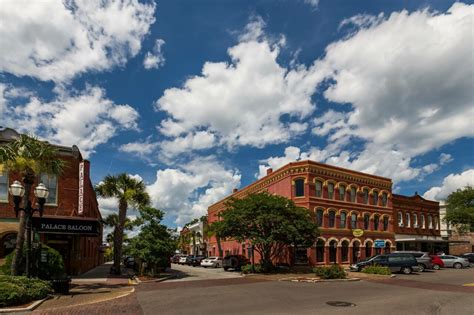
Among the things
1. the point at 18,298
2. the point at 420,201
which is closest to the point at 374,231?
the point at 420,201

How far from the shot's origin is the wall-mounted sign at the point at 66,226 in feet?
76.7

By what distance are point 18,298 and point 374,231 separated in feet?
126

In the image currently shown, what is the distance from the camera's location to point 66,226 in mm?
24047

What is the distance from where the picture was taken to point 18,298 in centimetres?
1373

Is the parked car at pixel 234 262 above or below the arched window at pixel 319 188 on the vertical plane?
below

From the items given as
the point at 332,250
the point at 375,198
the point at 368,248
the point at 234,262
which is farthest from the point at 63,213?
the point at 375,198

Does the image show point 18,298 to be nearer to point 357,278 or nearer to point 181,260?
point 357,278

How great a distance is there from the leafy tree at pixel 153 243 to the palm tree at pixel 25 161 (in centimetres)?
1031

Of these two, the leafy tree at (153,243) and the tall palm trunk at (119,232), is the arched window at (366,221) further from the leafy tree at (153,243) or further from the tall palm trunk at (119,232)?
the tall palm trunk at (119,232)

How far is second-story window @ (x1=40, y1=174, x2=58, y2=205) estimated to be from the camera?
84.4 feet

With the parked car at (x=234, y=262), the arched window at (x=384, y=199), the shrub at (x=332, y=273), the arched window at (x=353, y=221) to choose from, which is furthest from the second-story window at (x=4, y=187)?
the arched window at (x=384, y=199)

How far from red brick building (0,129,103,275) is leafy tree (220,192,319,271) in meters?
10.5

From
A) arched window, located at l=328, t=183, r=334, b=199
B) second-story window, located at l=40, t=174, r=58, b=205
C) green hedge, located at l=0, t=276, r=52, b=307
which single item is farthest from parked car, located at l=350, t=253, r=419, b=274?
second-story window, located at l=40, t=174, r=58, b=205

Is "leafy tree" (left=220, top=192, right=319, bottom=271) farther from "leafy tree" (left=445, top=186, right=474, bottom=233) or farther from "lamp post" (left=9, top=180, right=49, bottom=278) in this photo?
"leafy tree" (left=445, top=186, right=474, bottom=233)
